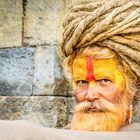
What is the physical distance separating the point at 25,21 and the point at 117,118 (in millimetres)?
1416

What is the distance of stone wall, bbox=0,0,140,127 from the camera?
8.71 feet

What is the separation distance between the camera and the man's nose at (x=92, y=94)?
59.3 inches

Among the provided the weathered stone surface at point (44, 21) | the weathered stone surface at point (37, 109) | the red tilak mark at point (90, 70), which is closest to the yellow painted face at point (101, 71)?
the red tilak mark at point (90, 70)

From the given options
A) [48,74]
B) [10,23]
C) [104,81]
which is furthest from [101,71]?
[10,23]

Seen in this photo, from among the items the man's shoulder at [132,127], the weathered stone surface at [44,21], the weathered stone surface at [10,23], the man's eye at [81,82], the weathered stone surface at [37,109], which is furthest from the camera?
the weathered stone surface at [10,23]

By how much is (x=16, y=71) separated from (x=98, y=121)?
53.5 inches

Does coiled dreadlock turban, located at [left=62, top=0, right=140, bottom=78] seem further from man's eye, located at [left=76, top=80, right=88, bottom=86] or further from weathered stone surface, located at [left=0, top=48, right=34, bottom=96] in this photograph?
weathered stone surface, located at [left=0, top=48, right=34, bottom=96]

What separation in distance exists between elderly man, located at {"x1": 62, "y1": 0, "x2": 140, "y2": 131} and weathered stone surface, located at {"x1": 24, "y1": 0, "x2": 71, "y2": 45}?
1.17m

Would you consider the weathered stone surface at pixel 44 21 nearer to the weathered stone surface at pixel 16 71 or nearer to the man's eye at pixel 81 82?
the weathered stone surface at pixel 16 71

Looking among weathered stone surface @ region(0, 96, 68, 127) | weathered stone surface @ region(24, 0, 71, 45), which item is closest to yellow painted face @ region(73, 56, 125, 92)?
weathered stone surface @ region(0, 96, 68, 127)

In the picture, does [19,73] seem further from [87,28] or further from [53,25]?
[87,28]

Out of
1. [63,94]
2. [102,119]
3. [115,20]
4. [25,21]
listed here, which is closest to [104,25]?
[115,20]

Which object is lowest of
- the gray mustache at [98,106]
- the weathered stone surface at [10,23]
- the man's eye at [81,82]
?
the gray mustache at [98,106]

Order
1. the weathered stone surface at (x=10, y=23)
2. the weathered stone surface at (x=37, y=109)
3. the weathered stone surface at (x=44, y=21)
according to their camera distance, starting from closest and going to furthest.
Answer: the weathered stone surface at (x=37, y=109) < the weathered stone surface at (x=44, y=21) < the weathered stone surface at (x=10, y=23)
